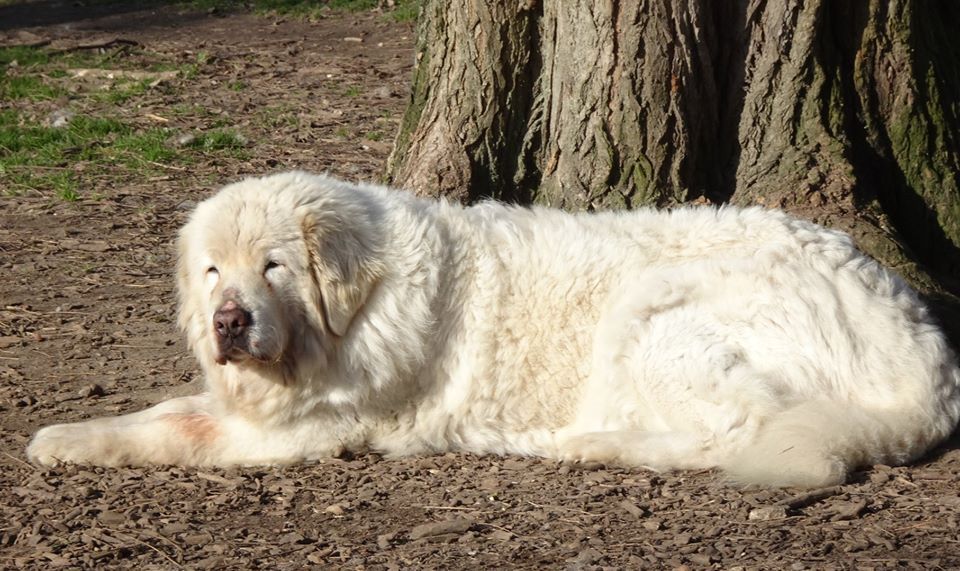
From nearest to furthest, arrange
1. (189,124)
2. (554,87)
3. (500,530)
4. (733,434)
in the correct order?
(500,530) < (733,434) < (554,87) < (189,124)

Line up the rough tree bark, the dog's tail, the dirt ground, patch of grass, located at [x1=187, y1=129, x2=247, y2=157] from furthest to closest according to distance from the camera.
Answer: patch of grass, located at [x1=187, y1=129, x2=247, y2=157] → the rough tree bark → the dog's tail → the dirt ground

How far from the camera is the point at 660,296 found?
5281 millimetres

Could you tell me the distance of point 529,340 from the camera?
544cm

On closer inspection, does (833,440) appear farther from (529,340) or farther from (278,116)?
(278,116)

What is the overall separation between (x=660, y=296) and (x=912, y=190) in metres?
2.18

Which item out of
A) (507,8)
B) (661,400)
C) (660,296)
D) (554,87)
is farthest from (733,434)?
(507,8)

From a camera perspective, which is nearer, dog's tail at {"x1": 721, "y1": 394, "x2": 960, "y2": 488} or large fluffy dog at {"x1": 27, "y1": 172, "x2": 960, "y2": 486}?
dog's tail at {"x1": 721, "y1": 394, "x2": 960, "y2": 488}

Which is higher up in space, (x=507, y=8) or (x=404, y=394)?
(x=507, y=8)

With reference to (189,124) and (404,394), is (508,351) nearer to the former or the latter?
(404,394)

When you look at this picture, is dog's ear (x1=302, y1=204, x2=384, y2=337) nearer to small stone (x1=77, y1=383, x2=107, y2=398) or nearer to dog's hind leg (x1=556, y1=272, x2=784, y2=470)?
dog's hind leg (x1=556, y1=272, x2=784, y2=470)

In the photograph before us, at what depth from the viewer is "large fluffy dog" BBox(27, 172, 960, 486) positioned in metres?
4.97

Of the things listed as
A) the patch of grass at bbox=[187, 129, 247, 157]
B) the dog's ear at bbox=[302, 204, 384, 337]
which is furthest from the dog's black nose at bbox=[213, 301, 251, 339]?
the patch of grass at bbox=[187, 129, 247, 157]

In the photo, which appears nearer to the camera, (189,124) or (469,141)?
(469,141)

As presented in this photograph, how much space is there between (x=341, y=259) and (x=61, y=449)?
143cm
